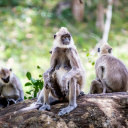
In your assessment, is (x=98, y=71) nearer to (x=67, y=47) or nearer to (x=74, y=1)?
(x=67, y=47)

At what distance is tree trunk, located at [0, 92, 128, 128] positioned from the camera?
4074 millimetres

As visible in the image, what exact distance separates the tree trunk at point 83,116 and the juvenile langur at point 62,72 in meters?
0.22

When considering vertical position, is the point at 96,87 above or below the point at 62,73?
below

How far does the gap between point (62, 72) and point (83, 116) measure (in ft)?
3.00

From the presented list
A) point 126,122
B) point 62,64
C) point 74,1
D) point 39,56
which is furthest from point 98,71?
point 74,1

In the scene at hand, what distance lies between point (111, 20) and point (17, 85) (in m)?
10.2

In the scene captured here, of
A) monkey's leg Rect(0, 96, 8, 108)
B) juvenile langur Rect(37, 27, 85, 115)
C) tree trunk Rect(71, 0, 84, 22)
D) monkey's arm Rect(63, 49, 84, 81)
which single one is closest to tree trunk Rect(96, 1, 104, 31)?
tree trunk Rect(71, 0, 84, 22)

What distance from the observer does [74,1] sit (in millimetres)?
15023

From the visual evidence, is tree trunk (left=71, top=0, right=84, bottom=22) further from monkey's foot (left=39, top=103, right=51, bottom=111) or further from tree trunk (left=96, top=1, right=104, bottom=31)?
monkey's foot (left=39, top=103, right=51, bottom=111)

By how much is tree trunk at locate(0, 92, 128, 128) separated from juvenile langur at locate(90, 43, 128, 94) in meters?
1.20

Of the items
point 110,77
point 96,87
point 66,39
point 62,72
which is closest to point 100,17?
point 96,87

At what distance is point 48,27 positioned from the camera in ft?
48.4

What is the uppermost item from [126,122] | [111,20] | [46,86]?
[111,20]

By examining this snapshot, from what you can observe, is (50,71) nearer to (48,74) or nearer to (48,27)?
(48,74)
